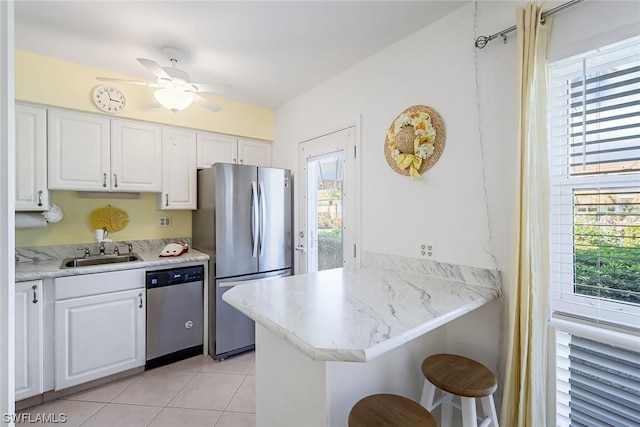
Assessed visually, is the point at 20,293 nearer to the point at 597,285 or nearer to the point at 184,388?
the point at 184,388

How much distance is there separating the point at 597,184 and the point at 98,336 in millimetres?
3285

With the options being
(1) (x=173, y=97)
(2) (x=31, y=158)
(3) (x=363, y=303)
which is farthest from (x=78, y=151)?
(3) (x=363, y=303)

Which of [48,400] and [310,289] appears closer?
[310,289]

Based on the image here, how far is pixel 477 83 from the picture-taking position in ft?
5.40

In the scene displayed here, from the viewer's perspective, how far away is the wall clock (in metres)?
2.43

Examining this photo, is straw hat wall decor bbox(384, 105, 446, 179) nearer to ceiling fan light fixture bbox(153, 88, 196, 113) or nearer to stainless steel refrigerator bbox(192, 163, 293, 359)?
stainless steel refrigerator bbox(192, 163, 293, 359)

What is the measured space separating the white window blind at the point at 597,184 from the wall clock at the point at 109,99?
3.16 meters

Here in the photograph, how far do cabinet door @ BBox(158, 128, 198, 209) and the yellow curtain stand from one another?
2.79 metres

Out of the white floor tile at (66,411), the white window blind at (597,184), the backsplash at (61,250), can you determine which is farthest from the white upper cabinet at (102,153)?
the white window blind at (597,184)

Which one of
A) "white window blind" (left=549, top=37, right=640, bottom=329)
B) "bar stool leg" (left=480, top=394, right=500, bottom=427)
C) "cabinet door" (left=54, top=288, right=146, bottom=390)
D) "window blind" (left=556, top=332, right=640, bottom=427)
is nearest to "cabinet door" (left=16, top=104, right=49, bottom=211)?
"cabinet door" (left=54, top=288, right=146, bottom=390)

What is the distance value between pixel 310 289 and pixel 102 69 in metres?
2.66

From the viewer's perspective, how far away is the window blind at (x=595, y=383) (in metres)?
1.20

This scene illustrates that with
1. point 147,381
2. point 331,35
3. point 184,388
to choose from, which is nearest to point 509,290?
point 331,35

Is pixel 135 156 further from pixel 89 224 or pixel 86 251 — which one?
pixel 86 251
